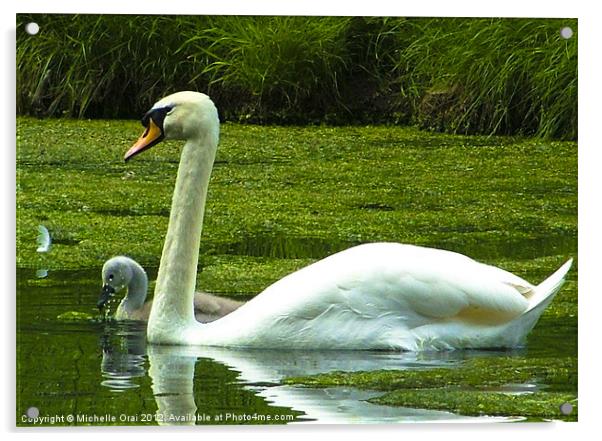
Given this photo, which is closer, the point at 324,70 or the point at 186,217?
the point at 186,217

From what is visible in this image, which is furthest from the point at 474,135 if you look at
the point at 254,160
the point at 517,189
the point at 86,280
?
the point at 86,280

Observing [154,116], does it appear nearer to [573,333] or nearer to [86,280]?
[86,280]

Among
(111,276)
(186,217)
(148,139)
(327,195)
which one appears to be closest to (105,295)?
(111,276)

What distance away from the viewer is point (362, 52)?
865cm

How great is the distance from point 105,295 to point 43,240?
36 cm

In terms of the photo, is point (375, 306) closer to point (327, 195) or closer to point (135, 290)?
point (327, 195)

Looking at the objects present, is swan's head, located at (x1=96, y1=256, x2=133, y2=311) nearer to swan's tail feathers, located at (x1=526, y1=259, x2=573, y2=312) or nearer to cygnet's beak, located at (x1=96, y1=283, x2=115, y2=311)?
cygnet's beak, located at (x1=96, y1=283, x2=115, y2=311)

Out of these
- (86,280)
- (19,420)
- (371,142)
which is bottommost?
(19,420)

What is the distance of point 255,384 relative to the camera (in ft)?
26.5

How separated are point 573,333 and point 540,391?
390 millimetres

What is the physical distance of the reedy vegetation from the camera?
334 inches

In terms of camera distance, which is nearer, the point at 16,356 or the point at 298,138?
the point at 16,356

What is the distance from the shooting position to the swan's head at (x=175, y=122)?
8.38m

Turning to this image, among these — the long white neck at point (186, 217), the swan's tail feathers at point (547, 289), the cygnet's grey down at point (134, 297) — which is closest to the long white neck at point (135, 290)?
the cygnet's grey down at point (134, 297)
